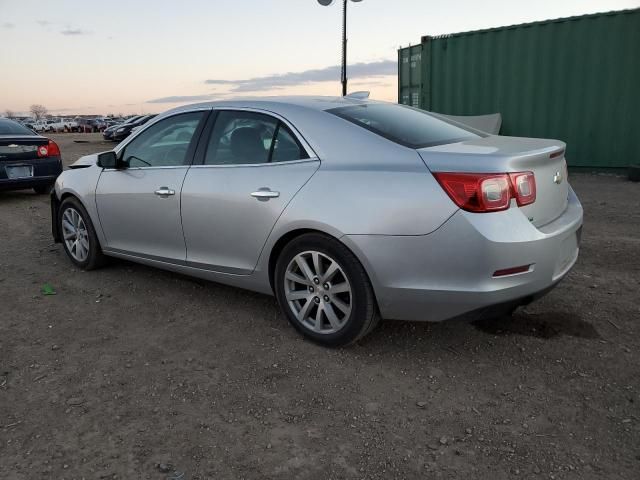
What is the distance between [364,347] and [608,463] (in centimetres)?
147

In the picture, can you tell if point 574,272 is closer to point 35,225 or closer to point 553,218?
point 553,218

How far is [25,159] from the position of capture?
8828 millimetres

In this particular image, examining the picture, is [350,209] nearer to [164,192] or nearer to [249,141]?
[249,141]

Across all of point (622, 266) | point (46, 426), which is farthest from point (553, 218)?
point (46, 426)

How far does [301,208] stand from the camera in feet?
10.5

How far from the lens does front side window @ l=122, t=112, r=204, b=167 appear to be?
13.4 feet

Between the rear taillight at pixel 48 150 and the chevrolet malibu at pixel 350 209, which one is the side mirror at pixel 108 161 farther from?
the rear taillight at pixel 48 150

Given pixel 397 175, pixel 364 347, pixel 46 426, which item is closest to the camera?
pixel 46 426

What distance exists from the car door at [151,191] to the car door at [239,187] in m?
0.16

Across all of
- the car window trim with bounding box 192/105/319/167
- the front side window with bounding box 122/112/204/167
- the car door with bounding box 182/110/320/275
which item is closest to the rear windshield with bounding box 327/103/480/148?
the car window trim with bounding box 192/105/319/167

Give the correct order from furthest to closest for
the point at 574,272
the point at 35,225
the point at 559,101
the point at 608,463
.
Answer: the point at 559,101 → the point at 35,225 → the point at 574,272 → the point at 608,463

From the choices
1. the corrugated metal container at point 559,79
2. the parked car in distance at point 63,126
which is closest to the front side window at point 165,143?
the corrugated metal container at point 559,79

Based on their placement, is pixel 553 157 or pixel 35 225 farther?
pixel 35 225

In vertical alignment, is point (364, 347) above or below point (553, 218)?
below
